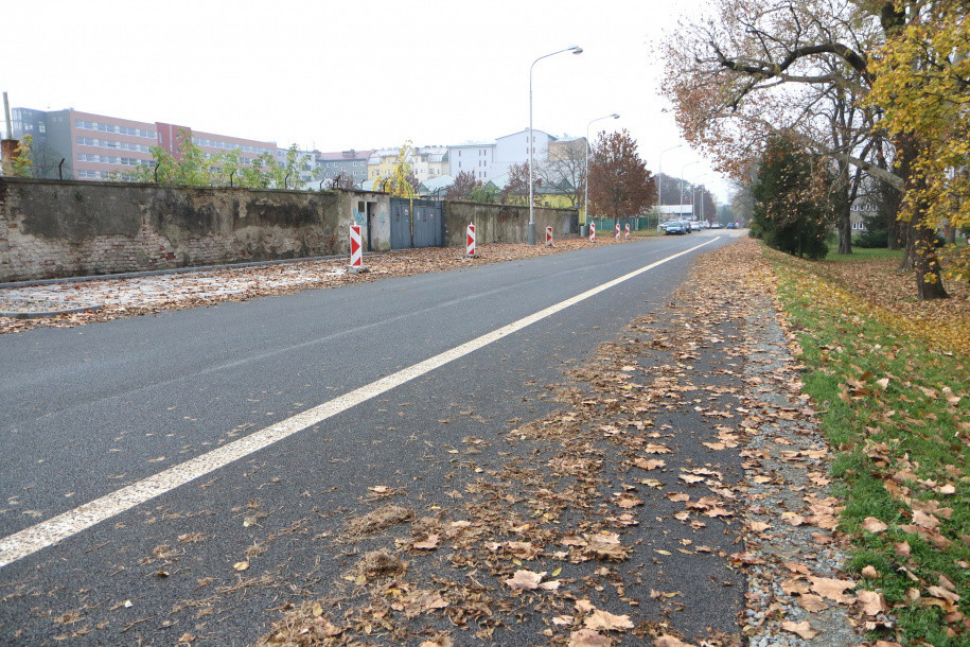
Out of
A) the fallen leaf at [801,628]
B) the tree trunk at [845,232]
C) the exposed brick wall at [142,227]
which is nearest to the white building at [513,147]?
the tree trunk at [845,232]

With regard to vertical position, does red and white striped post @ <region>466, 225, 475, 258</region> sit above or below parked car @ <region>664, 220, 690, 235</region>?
below

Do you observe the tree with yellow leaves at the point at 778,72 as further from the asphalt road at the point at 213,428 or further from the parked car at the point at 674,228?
the parked car at the point at 674,228

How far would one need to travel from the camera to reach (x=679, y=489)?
356cm

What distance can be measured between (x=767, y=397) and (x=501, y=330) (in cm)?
356

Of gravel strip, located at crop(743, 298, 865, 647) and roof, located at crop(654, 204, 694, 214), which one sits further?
roof, located at crop(654, 204, 694, 214)

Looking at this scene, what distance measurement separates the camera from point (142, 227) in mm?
16203

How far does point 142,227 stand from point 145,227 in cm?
8

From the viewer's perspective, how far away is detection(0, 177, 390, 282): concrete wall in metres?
13.8

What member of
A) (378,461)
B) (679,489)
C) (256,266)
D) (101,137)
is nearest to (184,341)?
(378,461)

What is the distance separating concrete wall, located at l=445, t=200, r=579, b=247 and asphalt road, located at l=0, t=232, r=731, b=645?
21.4 m

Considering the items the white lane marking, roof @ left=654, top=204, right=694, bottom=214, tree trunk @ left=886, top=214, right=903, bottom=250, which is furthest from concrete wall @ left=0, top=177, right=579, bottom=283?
roof @ left=654, top=204, right=694, bottom=214

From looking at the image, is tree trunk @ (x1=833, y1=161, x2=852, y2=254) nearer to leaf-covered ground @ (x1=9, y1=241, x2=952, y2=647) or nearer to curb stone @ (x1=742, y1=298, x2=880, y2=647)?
curb stone @ (x1=742, y1=298, x2=880, y2=647)

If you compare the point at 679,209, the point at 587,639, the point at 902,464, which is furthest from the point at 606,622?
the point at 679,209

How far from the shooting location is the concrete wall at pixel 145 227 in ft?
45.4
